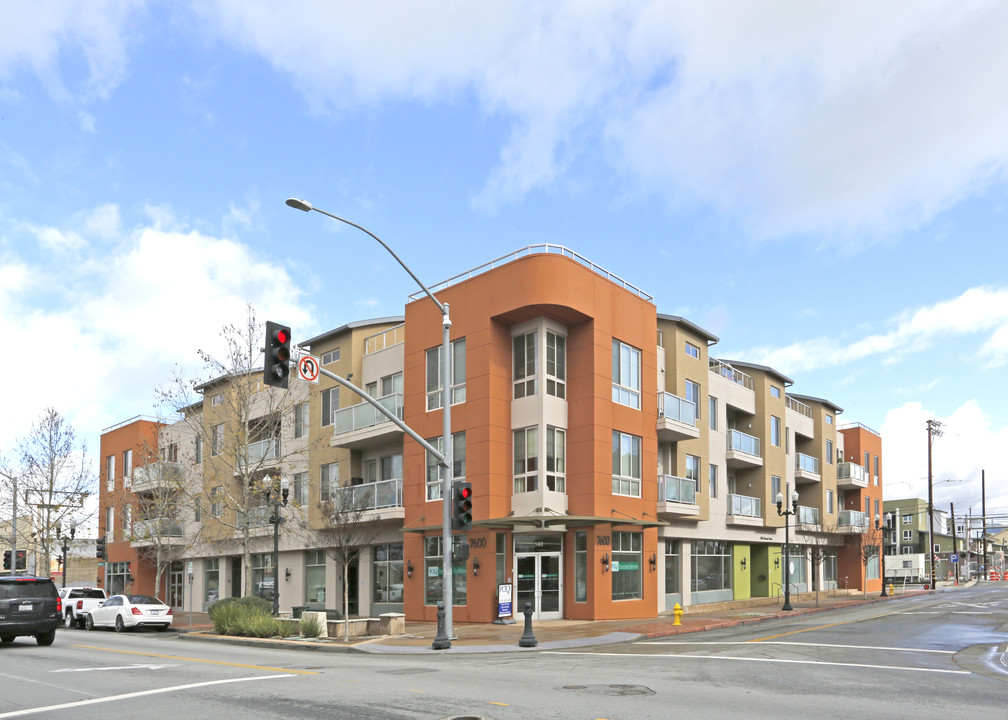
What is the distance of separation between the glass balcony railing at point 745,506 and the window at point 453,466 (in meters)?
16.6

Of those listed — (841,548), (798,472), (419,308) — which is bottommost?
(841,548)

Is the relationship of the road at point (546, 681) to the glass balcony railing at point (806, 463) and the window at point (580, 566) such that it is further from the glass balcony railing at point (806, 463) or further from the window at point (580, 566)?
the glass balcony railing at point (806, 463)

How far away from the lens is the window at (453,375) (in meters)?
31.4

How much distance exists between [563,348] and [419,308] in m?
5.96

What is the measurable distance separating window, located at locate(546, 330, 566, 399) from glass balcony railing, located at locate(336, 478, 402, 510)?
7599mm

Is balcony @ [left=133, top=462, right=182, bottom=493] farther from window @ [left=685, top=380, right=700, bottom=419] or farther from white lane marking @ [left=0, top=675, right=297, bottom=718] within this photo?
white lane marking @ [left=0, top=675, right=297, bottom=718]

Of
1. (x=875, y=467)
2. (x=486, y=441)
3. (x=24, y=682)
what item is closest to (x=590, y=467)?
(x=486, y=441)

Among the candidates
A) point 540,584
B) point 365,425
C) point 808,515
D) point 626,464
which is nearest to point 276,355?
point 540,584

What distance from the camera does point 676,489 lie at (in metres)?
34.8

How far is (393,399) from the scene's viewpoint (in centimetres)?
3444

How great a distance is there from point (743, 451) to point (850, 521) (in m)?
16.6

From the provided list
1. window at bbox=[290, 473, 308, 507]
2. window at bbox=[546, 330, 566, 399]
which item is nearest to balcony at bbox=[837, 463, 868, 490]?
window at bbox=[546, 330, 566, 399]

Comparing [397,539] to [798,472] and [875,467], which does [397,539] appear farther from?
[875,467]

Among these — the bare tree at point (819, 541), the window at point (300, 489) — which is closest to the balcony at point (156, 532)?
the window at point (300, 489)
